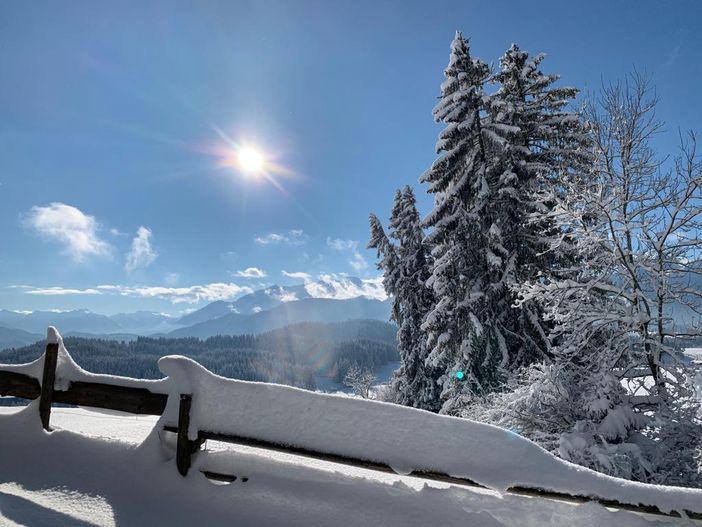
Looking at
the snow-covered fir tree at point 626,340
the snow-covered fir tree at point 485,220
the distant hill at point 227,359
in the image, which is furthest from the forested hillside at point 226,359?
the snow-covered fir tree at point 626,340

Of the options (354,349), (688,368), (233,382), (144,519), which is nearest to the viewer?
(144,519)

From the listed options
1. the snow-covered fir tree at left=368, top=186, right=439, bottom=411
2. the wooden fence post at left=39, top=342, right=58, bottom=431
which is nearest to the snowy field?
the wooden fence post at left=39, top=342, right=58, bottom=431

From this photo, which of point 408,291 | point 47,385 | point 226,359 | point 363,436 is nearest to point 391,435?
point 363,436

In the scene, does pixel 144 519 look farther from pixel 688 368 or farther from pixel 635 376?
pixel 688 368

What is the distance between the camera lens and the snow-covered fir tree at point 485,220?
13.2m

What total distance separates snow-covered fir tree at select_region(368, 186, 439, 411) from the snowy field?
17.4m

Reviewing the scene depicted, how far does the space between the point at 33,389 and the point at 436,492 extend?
581 cm

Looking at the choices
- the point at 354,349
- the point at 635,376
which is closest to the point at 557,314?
the point at 635,376

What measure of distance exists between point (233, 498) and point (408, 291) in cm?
1955

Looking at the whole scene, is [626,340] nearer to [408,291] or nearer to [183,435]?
[183,435]

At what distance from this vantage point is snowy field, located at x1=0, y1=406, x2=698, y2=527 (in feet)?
11.8

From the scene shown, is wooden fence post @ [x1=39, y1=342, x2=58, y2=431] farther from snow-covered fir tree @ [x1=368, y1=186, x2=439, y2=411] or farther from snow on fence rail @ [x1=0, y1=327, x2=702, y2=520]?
snow-covered fir tree @ [x1=368, y1=186, x2=439, y2=411]

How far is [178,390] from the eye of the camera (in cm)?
445

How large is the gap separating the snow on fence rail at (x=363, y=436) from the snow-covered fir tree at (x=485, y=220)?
968 cm
